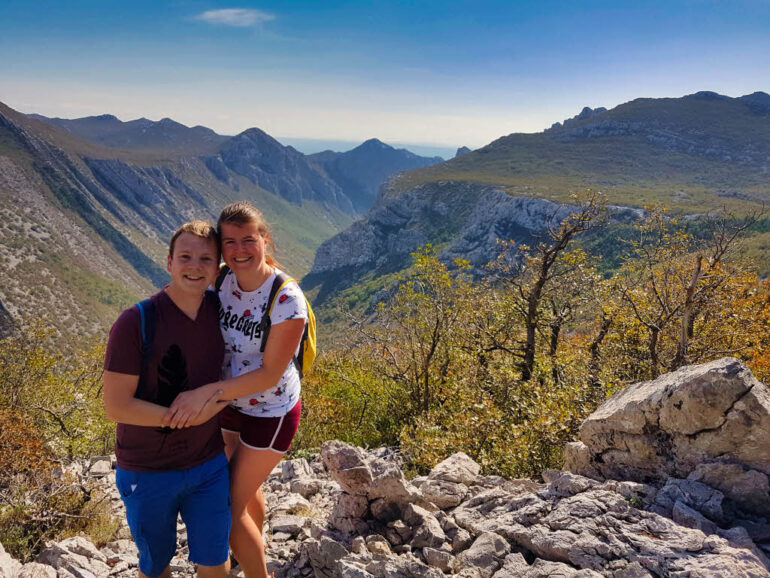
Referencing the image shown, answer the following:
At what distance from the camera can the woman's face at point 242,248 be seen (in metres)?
3.81

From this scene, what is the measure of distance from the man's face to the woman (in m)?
0.20

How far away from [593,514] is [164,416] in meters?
4.19

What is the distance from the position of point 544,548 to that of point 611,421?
6.17 feet

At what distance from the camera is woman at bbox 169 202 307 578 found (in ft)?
12.0

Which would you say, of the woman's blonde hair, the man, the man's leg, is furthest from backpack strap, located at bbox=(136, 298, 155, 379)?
the man's leg

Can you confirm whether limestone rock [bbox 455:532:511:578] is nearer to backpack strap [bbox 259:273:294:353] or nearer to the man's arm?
backpack strap [bbox 259:273:294:353]

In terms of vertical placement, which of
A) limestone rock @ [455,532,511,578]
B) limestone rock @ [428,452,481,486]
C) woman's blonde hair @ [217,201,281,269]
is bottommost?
limestone rock @ [428,452,481,486]

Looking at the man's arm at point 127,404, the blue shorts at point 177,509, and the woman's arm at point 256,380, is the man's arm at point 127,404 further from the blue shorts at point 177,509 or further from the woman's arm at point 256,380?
the blue shorts at point 177,509

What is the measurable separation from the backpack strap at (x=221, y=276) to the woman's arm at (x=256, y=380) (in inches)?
32.4

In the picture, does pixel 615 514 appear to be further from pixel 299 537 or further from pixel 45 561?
pixel 45 561

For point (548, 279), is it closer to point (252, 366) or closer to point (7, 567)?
point (252, 366)

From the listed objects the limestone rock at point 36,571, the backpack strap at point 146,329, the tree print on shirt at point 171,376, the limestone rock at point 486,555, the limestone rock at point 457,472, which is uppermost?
the backpack strap at point 146,329

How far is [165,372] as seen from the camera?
3.45m

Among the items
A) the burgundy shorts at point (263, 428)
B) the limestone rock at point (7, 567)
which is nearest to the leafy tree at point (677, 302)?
the burgundy shorts at point (263, 428)
